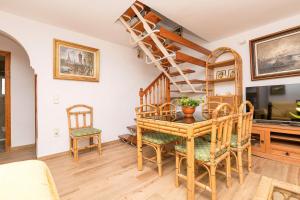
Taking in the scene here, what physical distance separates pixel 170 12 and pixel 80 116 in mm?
2521

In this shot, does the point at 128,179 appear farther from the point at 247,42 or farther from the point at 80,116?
the point at 247,42

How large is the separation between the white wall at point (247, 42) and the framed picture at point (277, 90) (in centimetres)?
24

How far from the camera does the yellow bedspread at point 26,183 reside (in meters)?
0.68

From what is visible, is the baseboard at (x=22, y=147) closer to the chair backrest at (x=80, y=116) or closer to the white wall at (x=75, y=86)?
the white wall at (x=75, y=86)

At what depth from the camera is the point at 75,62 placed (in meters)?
2.96

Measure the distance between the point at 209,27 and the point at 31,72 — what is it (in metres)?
3.92

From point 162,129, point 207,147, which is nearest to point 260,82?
point 207,147

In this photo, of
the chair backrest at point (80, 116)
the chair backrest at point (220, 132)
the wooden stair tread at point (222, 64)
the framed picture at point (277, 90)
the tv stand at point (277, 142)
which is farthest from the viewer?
the wooden stair tread at point (222, 64)

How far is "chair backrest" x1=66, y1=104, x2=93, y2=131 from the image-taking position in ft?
9.49

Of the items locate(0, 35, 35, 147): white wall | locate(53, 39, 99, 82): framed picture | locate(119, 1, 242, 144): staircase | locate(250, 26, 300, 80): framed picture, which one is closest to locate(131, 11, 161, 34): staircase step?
locate(119, 1, 242, 144): staircase

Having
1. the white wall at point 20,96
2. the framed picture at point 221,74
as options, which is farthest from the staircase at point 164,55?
the white wall at point 20,96

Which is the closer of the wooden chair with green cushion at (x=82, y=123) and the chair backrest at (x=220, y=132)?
the chair backrest at (x=220, y=132)

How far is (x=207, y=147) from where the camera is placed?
5.50 ft

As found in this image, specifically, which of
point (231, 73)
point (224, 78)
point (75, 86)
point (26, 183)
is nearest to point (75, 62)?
point (75, 86)
